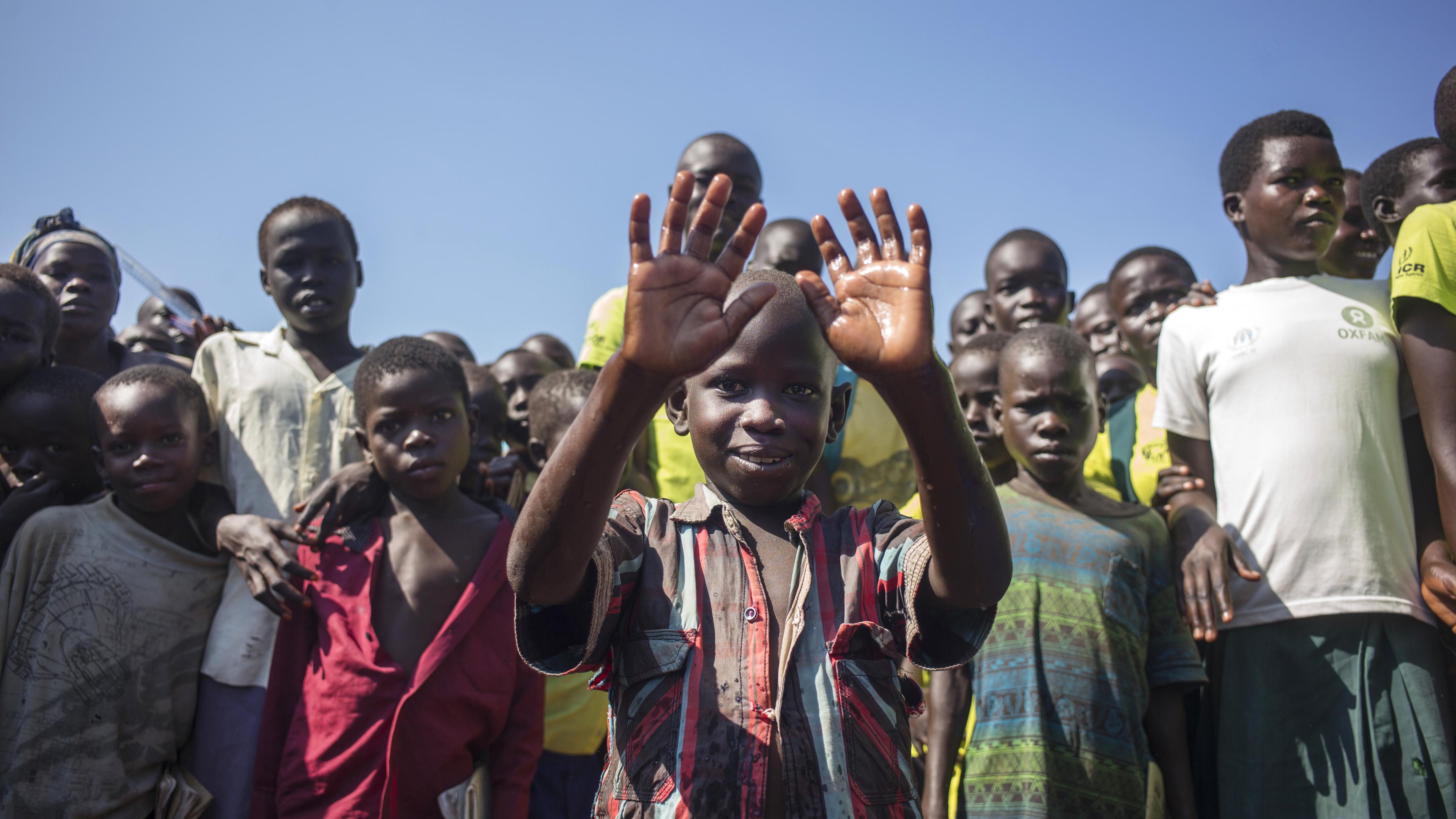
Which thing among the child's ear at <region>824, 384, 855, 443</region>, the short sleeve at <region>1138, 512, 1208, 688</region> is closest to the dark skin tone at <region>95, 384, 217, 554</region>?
the child's ear at <region>824, 384, 855, 443</region>

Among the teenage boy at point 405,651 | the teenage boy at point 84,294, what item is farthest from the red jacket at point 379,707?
the teenage boy at point 84,294

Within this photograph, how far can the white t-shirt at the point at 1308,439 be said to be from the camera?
3.08m

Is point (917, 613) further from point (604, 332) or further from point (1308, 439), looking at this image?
point (604, 332)

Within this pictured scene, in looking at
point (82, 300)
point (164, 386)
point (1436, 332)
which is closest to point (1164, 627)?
point (1436, 332)

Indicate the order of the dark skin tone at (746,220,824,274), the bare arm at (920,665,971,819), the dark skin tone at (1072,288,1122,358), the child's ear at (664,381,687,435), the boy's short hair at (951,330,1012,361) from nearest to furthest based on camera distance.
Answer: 1. the child's ear at (664,381,687,435)
2. the bare arm at (920,665,971,819)
3. the boy's short hair at (951,330,1012,361)
4. the dark skin tone at (746,220,824,274)
5. the dark skin tone at (1072,288,1122,358)

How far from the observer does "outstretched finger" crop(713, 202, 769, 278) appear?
1.71 metres

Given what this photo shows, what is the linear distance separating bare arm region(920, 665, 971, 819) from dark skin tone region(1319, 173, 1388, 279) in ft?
8.32

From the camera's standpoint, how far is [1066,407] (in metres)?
3.43

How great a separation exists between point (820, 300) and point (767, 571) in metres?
0.59

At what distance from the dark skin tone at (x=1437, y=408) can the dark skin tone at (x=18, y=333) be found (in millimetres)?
4753

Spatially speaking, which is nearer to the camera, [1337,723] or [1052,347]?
[1337,723]

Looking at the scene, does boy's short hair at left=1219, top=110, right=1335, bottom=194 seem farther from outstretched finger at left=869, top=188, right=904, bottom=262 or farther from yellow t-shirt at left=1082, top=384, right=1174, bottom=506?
outstretched finger at left=869, top=188, right=904, bottom=262

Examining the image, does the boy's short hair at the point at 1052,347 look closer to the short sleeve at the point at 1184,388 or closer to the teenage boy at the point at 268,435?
the short sleeve at the point at 1184,388

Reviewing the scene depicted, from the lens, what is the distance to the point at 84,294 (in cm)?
443
